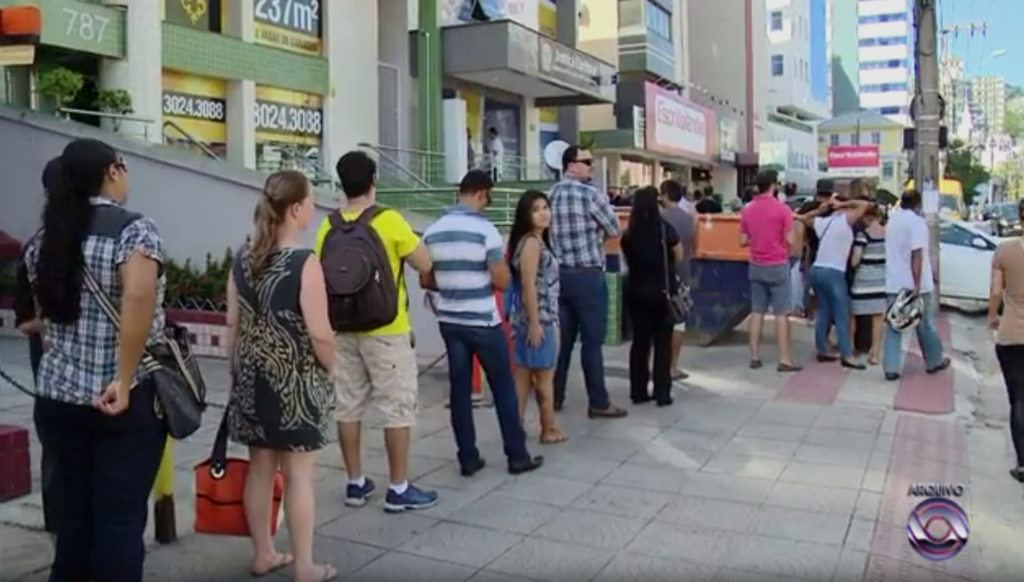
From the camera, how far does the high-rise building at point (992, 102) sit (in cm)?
10050

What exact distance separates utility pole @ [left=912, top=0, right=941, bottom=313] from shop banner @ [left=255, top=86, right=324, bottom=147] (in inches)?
412

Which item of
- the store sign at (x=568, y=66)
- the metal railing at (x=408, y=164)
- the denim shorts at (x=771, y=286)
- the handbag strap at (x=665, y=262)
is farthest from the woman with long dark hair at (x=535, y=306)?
the store sign at (x=568, y=66)

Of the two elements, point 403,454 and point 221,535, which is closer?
point 221,535

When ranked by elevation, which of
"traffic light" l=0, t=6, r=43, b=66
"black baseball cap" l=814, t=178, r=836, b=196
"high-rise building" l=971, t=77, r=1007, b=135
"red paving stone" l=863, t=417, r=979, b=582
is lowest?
"red paving stone" l=863, t=417, r=979, b=582

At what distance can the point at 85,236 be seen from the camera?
11.0 ft

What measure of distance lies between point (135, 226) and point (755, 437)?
4920mm

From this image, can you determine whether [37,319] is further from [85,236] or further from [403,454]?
[403,454]

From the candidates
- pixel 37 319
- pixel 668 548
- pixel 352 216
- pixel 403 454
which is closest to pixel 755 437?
pixel 668 548

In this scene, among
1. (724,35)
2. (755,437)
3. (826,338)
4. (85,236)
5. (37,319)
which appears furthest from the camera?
(724,35)

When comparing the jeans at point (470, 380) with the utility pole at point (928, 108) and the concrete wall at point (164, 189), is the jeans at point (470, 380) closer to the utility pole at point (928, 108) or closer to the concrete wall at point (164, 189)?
the concrete wall at point (164, 189)

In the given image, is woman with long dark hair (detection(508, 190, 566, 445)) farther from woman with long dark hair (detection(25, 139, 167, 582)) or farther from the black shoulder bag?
woman with long dark hair (detection(25, 139, 167, 582))

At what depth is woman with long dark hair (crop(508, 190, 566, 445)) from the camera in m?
6.23

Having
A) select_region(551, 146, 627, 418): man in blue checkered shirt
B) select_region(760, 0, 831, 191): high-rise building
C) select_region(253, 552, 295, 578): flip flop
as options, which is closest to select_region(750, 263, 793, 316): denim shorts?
select_region(551, 146, 627, 418): man in blue checkered shirt

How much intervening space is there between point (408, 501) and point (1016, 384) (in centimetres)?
371
